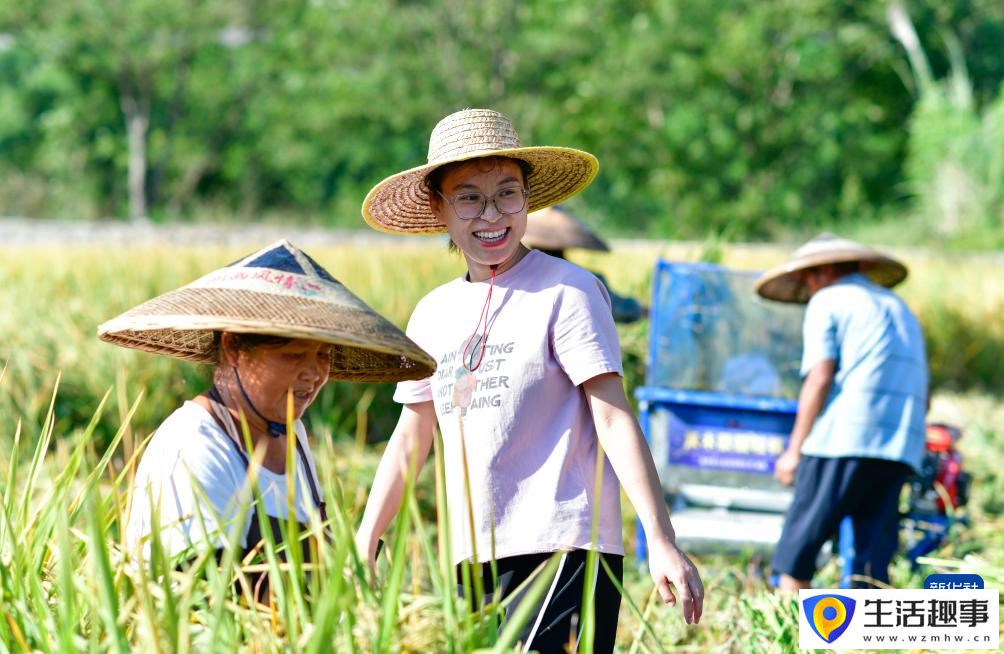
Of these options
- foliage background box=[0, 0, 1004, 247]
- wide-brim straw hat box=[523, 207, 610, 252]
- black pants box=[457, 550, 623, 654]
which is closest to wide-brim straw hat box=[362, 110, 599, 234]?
black pants box=[457, 550, 623, 654]

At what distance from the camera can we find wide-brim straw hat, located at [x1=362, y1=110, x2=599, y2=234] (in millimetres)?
2555

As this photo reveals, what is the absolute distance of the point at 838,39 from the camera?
29.9 meters

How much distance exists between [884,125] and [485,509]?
33986 millimetres

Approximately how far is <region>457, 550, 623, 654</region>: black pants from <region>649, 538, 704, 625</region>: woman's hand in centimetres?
15

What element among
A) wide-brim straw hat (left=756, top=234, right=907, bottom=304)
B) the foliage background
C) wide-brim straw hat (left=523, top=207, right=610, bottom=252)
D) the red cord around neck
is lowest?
the red cord around neck

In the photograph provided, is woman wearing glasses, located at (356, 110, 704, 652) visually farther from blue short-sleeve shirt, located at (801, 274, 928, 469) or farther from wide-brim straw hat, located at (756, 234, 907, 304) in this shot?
wide-brim straw hat, located at (756, 234, 907, 304)

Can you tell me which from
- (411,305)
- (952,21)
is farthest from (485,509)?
(952,21)

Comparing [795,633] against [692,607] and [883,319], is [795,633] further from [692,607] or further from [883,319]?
[883,319]

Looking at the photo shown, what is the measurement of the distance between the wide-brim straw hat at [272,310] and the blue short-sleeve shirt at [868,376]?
252 centimetres

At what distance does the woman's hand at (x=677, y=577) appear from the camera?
228cm

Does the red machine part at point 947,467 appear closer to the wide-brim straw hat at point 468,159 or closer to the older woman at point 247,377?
the wide-brim straw hat at point 468,159

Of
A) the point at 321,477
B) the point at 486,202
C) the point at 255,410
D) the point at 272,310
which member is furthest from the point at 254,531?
the point at 321,477

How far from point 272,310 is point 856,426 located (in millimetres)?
2938

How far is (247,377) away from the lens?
215 cm
